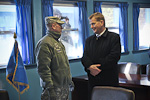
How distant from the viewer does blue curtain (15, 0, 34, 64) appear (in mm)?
4285

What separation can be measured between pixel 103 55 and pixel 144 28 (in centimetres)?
468

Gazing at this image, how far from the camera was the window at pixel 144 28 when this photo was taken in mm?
7180

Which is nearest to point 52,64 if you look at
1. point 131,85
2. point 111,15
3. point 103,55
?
point 103,55

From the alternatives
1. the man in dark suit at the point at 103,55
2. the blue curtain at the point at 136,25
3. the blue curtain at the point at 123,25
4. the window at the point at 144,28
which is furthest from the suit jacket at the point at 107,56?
the window at the point at 144,28

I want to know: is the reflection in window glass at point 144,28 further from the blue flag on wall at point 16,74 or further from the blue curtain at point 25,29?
the blue flag on wall at point 16,74

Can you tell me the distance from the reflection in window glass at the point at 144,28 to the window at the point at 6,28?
4.06 m

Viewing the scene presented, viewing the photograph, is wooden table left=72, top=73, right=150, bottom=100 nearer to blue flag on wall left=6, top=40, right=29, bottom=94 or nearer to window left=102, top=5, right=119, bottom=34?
blue flag on wall left=6, top=40, right=29, bottom=94

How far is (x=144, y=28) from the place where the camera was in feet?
23.9

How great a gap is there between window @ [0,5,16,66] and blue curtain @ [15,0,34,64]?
0.48 feet

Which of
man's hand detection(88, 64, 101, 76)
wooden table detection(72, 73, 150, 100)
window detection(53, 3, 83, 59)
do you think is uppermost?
window detection(53, 3, 83, 59)

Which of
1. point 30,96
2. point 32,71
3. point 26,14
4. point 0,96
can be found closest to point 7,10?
point 26,14

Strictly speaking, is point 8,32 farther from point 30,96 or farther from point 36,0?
point 30,96

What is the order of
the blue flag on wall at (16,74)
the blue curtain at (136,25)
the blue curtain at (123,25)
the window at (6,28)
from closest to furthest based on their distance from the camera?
the blue flag on wall at (16,74), the window at (6,28), the blue curtain at (123,25), the blue curtain at (136,25)

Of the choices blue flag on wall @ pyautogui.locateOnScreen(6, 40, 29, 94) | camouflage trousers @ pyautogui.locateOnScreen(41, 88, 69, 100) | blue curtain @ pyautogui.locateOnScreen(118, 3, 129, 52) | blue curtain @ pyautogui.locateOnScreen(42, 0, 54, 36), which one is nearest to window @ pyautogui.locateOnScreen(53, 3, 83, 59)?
blue curtain @ pyautogui.locateOnScreen(42, 0, 54, 36)
